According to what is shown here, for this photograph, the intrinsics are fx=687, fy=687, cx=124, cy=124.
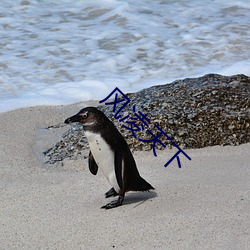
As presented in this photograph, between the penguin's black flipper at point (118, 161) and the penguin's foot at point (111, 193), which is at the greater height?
the penguin's black flipper at point (118, 161)

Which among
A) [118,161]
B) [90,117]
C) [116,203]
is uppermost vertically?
[90,117]

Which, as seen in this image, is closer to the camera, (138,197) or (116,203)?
(116,203)

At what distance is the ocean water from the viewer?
22.6 feet

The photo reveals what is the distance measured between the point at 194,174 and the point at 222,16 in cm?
600

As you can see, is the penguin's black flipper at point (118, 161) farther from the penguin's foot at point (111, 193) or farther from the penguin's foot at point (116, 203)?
the penguin's foot at point (111, 193)

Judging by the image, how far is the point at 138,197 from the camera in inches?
145

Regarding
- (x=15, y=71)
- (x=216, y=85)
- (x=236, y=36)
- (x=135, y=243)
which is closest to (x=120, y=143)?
(x=135, y=243)

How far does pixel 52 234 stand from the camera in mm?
3266

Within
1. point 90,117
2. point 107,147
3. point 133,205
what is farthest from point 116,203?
point 90,117

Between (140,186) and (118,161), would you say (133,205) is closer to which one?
(140,186)

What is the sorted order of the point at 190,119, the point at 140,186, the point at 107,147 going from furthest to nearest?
the point at 190,119 → the point at 140,186 → the point at 107,147

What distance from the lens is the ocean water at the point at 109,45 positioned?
689 cm

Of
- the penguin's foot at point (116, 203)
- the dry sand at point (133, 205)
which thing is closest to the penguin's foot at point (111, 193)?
the dry sand at point (133, 205)

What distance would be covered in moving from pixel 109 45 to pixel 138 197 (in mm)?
5001
